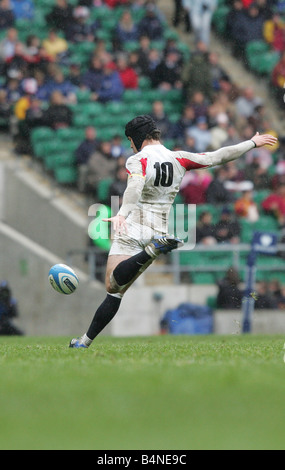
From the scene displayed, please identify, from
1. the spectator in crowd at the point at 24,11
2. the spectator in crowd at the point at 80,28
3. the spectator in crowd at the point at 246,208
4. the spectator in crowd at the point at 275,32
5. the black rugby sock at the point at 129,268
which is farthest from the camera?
the spectator in crowd at the point at 24,11

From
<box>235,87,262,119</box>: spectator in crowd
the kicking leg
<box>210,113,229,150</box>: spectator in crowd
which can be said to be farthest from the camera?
<box>235,87,262,119</box>: spectator in crowd

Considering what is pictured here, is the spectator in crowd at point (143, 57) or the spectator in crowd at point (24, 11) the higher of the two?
the spectator in crowd at point (24, 11)

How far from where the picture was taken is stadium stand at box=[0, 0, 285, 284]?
1888 centimetres

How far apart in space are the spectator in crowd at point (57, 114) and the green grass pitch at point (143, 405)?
1389 centimetres

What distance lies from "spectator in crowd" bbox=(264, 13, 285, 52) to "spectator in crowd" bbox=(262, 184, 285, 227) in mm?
5056

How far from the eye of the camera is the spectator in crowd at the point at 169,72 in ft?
70.1

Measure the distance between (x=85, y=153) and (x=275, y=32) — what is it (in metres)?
6.03

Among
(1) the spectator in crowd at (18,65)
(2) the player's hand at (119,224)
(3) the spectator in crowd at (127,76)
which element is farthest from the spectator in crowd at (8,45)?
(2) the player's hand at (119,224)

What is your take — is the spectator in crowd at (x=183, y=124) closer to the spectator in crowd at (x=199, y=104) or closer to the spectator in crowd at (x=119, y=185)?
the spectator in crowd at (x=199, y=104)

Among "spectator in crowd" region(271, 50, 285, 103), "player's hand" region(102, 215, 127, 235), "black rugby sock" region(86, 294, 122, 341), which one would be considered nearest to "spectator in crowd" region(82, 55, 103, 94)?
"spectator in crowd" region(271, 50, 285, 103)

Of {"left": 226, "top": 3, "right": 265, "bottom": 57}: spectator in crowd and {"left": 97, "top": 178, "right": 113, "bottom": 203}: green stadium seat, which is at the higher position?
{"left": 226, "top": 3, "right": 265, "bottom": 57}: spectator in crowd

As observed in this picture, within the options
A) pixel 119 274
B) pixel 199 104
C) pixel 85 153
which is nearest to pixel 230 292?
pixel 85 153

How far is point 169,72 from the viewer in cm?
2141

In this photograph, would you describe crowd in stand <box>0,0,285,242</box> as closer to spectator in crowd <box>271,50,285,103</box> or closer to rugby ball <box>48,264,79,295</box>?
spectator in crowd <box>271,50,285,103</box>
